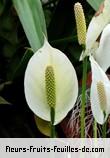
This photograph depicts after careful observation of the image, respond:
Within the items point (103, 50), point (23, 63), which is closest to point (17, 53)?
point (23, 63)

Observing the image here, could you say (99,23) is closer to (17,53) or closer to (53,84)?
(53,84)

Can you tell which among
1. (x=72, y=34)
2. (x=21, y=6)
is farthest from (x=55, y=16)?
(x=21, y=6)

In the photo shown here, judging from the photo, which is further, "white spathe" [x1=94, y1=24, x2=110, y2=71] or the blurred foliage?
the blurred foliage

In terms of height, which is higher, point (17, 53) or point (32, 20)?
point (32, 20)

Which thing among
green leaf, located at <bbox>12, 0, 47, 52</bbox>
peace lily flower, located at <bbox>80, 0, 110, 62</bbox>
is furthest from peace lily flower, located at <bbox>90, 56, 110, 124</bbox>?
green leaf, located at <bbox>12, 0, 47, 52</bbox>

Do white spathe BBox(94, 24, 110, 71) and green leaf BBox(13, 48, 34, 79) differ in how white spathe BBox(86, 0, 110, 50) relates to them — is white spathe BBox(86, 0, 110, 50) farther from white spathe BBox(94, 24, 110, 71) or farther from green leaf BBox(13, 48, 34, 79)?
green leaf BBox(13, 48, 34, 79)

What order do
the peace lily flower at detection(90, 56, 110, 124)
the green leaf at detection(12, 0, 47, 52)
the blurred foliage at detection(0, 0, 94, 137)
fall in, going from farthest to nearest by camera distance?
1. the blurred foliage at detection(0, 0, 94, 137)
2. the green leaf at detection(12, 0, 47, 52)
3. the peace lily flower at detection(90, 56, 110, 124)

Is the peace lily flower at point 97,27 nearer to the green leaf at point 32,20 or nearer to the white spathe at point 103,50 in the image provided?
the white spathe at point 103,50

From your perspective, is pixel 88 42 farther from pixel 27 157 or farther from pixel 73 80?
pixel 27 157
